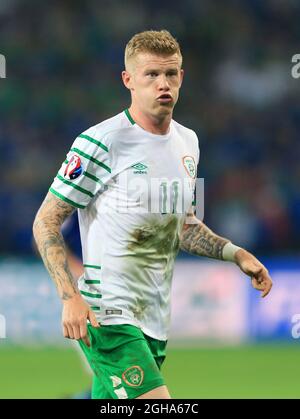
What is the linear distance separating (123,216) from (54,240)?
14.2 inches

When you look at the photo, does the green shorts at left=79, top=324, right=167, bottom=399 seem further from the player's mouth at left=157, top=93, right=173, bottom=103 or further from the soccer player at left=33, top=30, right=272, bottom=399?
the player's mouth at left=157, top=93, right=173, bottom=103

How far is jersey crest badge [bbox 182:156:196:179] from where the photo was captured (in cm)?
500

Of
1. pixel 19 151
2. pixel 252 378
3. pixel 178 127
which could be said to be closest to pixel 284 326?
pixel 252 378

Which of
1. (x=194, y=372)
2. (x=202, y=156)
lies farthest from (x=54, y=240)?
(x=202, y=156)

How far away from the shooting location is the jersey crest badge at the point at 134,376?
15.0ft

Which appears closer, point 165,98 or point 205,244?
point 165,98

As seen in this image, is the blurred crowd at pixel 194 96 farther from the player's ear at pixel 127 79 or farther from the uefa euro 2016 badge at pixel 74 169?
the uefa euro 2016 badge at pixel 74 169

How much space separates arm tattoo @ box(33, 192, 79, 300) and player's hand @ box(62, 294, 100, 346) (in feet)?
0.36

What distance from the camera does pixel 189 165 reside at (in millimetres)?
5031

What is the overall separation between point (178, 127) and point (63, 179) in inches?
31.2

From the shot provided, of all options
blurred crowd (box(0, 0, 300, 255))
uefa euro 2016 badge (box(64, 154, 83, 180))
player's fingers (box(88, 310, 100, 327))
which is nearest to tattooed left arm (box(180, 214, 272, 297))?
uefa euro 2016 badge (box(64, 154, 83, 180))

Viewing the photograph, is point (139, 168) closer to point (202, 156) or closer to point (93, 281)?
point (93, 281)

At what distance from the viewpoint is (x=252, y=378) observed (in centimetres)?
956
